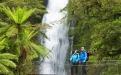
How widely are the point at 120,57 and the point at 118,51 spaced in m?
1.03

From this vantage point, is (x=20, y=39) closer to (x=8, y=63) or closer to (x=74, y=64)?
(x=8, y=63)

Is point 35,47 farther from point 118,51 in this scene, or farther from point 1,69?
point 118,51

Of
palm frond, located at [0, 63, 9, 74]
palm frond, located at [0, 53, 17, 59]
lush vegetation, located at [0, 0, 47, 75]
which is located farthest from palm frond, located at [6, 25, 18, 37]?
palm frond, located at [0, 63, 9, 74]

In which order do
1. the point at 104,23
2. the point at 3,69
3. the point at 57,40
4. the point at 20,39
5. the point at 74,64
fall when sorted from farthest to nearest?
the point at 57,40 < the point at 104,23 < the point at 74,64 < the point at 20,39 < the point at 3,69

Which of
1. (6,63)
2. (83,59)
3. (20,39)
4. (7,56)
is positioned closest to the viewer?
(7,56)

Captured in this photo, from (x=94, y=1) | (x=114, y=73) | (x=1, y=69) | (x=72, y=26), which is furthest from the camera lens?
(x=72, y=26)

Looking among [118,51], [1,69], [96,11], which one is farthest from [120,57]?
[1,69]

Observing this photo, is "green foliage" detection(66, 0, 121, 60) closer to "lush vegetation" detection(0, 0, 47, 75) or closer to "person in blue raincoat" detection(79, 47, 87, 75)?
"person in blue raincoat" detection(79, 47, 87, 75)

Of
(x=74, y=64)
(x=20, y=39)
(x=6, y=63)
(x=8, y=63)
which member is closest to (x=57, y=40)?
(x=74, y=64)

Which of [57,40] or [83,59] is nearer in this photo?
[83,59]

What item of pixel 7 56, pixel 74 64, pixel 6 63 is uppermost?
pixel 7 56

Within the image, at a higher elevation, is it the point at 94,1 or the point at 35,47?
the point at 94,1

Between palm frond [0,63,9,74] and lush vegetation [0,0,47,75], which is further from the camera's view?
lush vegetation [0,0,47,75]

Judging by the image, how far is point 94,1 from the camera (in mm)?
21344
